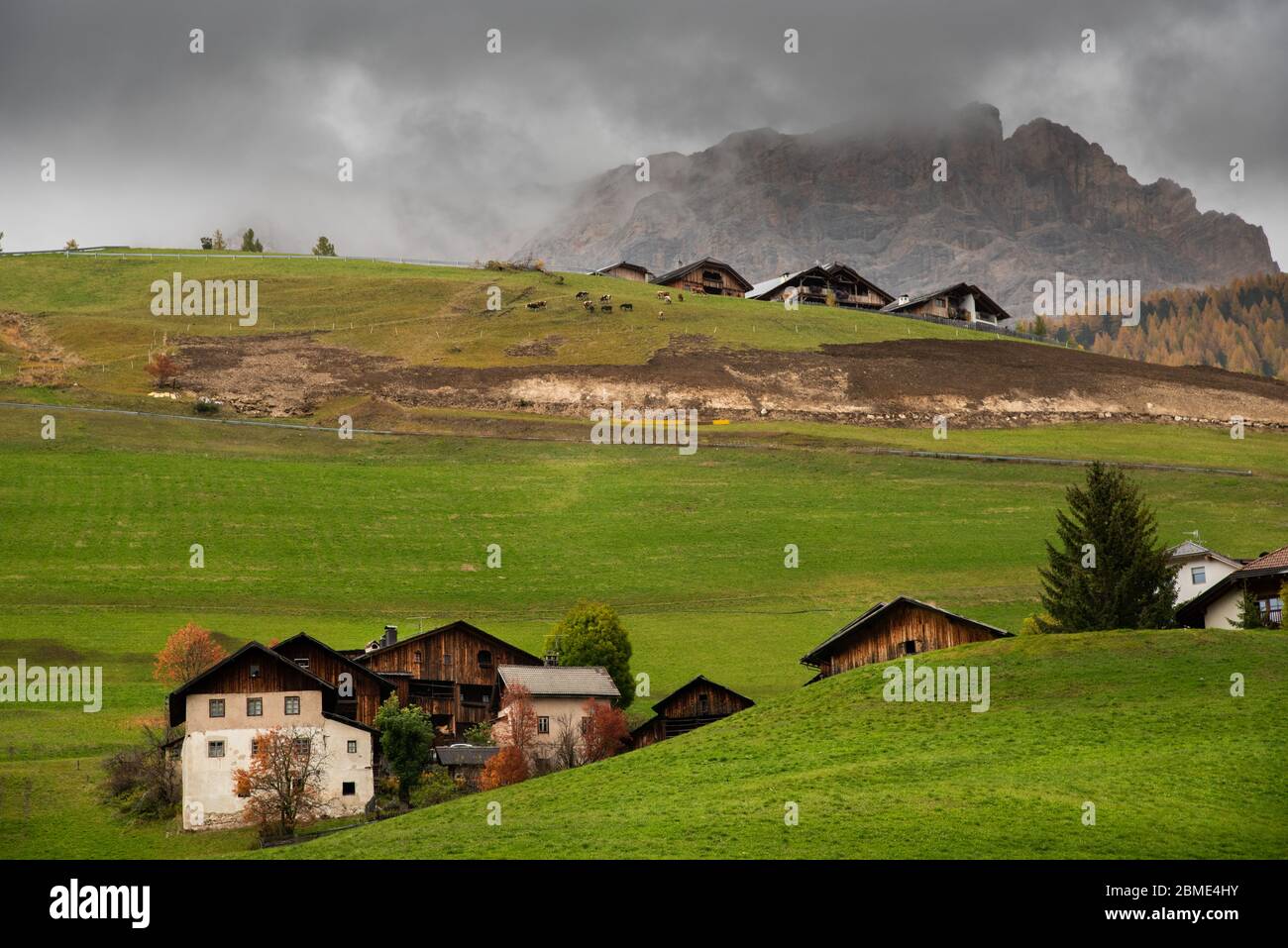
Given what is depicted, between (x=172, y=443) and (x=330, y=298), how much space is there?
6213cm

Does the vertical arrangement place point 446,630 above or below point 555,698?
above

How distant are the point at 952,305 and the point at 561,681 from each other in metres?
141

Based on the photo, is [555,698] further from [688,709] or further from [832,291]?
[832,291]

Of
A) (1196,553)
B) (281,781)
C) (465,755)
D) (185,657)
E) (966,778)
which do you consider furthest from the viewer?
(1196,553)

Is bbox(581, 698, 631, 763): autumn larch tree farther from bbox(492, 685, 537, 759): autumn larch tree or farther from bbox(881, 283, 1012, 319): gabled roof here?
bbox(881, 283, 1012, 319): gabled roof

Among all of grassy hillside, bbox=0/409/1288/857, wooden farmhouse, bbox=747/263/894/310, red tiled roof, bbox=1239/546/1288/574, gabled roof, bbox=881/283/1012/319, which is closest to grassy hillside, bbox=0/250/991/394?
wooden farmhouse, bbox=747/263/894/310

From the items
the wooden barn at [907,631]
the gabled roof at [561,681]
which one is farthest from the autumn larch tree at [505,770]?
the wooden barn at [907,631]

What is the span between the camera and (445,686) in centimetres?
6606

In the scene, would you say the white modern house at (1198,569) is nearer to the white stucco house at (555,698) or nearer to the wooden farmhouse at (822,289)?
the white stucco house at (555,698)

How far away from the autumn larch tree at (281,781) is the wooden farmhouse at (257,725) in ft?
0.92

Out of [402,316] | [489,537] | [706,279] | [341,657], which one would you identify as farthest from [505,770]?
[706,279]

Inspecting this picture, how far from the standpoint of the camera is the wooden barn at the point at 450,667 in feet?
215
